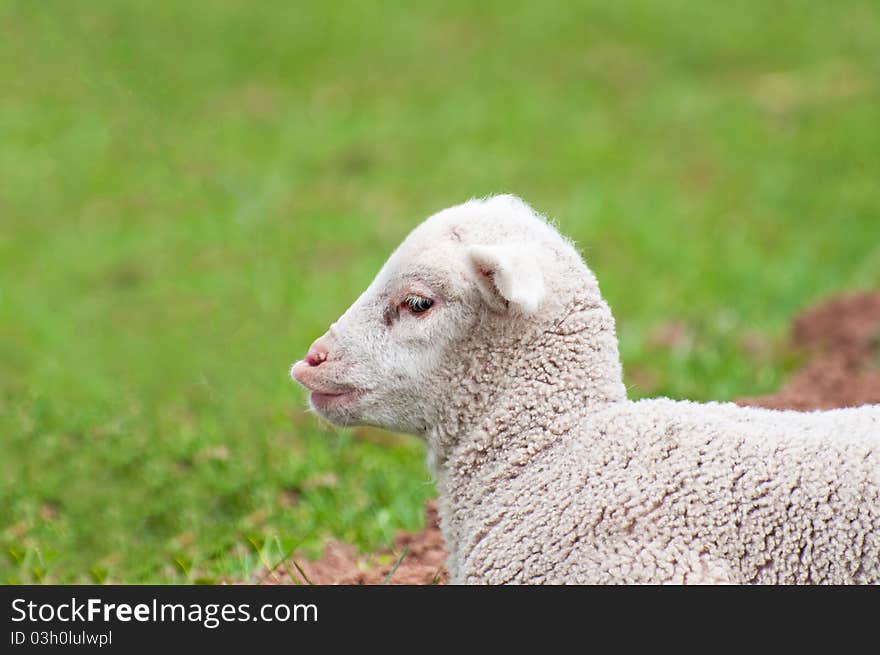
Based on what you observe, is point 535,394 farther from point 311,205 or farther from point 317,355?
point 311,205

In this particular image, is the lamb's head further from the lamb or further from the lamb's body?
the lamb's body

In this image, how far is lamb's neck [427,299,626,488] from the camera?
12.1 feet

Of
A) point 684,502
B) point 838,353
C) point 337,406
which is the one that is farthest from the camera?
point 838,353

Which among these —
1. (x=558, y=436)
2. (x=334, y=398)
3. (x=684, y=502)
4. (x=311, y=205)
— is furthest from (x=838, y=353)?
(x=311, y=205)

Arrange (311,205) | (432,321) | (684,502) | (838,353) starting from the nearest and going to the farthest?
1. (684,502)
2. (432,321)
3. (838,353)
4. (311,205)

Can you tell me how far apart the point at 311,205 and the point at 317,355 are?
7.48 meters

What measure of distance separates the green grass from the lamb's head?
139 centimetres

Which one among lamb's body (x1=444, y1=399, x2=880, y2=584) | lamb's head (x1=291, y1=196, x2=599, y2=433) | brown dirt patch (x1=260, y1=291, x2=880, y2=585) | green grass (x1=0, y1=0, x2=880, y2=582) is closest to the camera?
lamb's body (x1=444, y1=399, x2=880, y2=584)

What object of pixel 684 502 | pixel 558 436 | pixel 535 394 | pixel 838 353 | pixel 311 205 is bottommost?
pixel 684 502

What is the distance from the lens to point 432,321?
3680 mm

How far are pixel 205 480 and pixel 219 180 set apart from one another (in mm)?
5755

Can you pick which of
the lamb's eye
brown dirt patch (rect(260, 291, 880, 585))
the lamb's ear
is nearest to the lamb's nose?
the lamb's eye

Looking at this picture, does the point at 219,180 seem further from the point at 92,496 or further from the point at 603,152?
the point at 92,496
